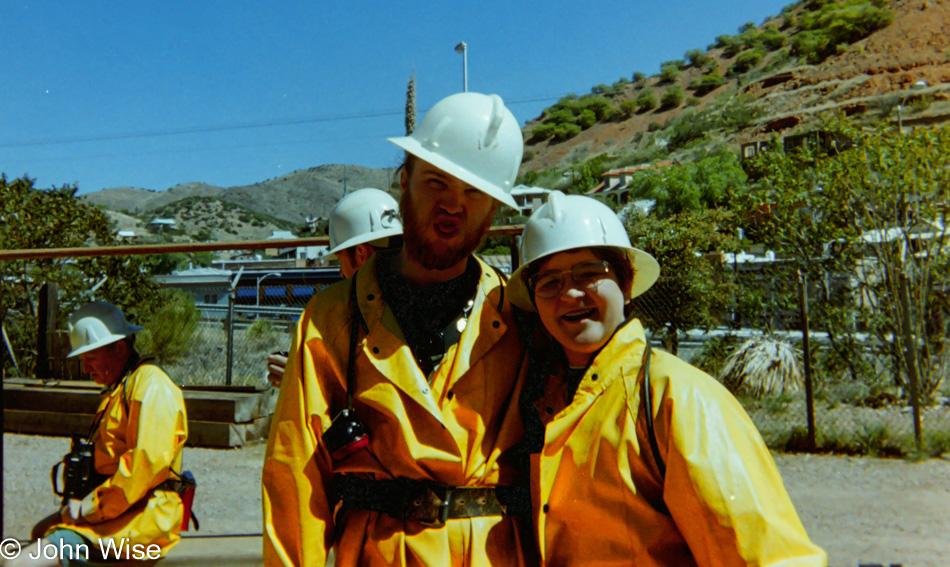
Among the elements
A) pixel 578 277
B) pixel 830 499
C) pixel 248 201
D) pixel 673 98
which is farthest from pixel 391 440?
pixel 248 201

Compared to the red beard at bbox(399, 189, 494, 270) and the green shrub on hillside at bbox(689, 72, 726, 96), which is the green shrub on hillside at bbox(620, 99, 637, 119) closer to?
the green shrub on hillside at bbox(689, 72, 726, 96)

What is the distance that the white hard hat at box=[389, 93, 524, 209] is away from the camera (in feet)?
7.29

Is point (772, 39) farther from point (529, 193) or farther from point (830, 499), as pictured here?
point (830, 499)

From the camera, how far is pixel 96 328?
3.87 m

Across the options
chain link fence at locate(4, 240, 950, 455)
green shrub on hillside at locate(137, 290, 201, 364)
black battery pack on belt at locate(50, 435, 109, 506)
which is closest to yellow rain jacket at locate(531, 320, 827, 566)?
black battery pack on belt at locate(50, 435, 109, 506)

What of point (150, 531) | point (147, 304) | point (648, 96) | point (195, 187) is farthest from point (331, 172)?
point (150, 531)

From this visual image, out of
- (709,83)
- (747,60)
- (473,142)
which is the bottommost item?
(473,142)

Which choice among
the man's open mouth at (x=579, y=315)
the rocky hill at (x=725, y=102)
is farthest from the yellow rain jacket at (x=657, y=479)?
the rocky hill at (x=725, y=102)

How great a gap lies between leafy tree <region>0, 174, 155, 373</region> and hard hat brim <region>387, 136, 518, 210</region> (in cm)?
1032

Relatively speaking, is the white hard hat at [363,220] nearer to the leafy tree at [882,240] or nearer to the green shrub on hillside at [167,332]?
the leafy tree at [882,240]

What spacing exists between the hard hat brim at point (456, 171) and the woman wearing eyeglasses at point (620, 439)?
0.17 m

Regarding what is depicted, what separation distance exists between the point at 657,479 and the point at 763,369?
28.8 ft

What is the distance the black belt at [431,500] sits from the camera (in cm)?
195

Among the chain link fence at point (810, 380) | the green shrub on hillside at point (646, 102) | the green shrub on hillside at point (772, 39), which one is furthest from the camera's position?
the green shrub on hillside at point (772, 39)
